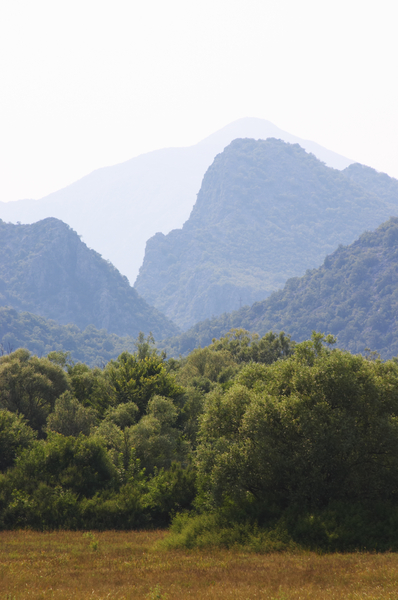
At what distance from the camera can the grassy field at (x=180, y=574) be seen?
21609 millimetres

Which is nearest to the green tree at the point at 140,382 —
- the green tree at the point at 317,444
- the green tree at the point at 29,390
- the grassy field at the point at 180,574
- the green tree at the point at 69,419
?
the green tree at the point at 69,419

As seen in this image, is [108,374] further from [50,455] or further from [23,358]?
[50,455]

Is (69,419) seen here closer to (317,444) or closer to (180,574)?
(317,444)

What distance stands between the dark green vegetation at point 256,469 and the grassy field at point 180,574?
2598 mm

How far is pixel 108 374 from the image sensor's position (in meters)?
63.8

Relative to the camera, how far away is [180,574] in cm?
2452

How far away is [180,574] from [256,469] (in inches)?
353

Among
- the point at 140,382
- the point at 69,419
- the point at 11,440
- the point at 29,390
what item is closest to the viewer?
the point at 11,440

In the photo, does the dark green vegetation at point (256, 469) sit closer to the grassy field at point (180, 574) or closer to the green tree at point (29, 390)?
the grassy field at point (180, 574)

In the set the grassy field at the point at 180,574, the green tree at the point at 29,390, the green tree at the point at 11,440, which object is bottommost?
the grassy field at the point at 180,574

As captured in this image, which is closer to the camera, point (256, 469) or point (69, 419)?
point (256, 469)

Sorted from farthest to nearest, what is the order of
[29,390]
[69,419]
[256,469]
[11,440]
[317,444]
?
[29,390] < [69,419] < [11,440] < [256,469] < [317,444]

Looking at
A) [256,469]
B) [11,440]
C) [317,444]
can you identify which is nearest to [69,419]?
[11,440]

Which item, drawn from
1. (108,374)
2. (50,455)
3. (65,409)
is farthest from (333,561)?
(108,374)
